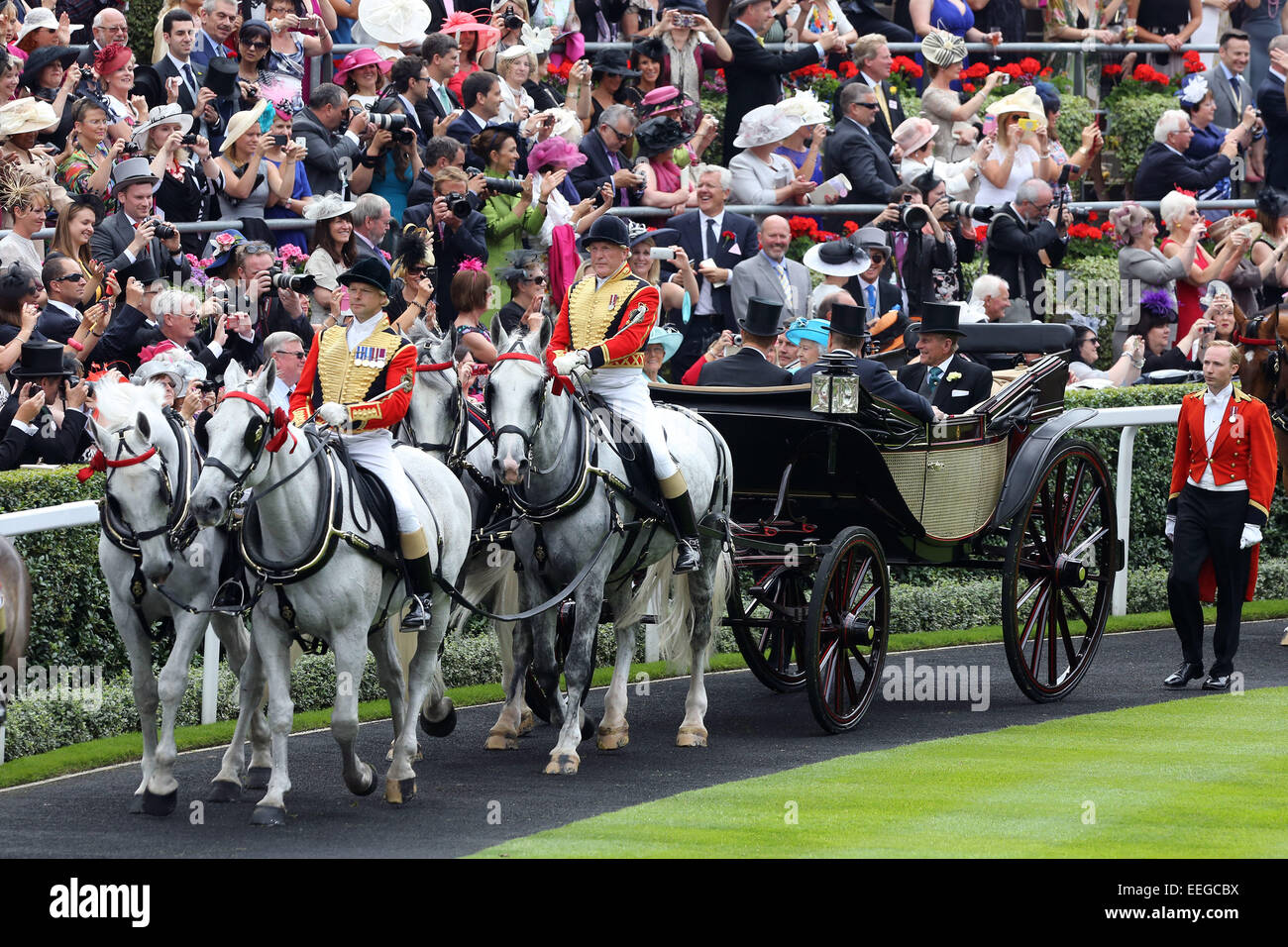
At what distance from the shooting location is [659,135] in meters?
17.4

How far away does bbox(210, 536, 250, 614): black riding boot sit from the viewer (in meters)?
9.71

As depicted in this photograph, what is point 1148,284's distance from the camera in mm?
18859

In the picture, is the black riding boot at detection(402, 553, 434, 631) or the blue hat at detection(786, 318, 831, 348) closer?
the black riding boot at detection(402, 553, 434, 631)

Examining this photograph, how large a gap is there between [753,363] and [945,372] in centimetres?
124

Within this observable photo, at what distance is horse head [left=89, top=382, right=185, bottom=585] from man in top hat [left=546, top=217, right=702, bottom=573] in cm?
249

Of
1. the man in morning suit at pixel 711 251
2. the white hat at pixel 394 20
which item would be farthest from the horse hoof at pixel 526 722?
the white hat at pixel 394 20

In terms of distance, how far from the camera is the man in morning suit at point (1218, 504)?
13.2m

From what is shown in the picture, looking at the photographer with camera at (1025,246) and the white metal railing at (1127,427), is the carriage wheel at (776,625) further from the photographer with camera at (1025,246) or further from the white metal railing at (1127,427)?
the photographer with camera at (1025,246)

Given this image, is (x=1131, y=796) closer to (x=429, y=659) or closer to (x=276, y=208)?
(x=429, y=659)

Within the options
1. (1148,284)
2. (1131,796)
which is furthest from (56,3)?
(1131,796)

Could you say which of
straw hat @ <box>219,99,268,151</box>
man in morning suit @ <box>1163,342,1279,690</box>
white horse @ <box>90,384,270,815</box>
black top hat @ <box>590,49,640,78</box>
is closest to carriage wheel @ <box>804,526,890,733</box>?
man in morning suit @ <box>1163,342,1279,690</box>

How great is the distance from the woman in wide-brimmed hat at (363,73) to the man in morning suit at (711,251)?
2665 millimetres

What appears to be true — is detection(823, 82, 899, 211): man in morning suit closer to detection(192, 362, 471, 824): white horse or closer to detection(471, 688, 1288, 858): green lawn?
detection(471, 688, 1288, 858): green lawn

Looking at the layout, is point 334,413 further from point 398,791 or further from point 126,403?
point 398,791
